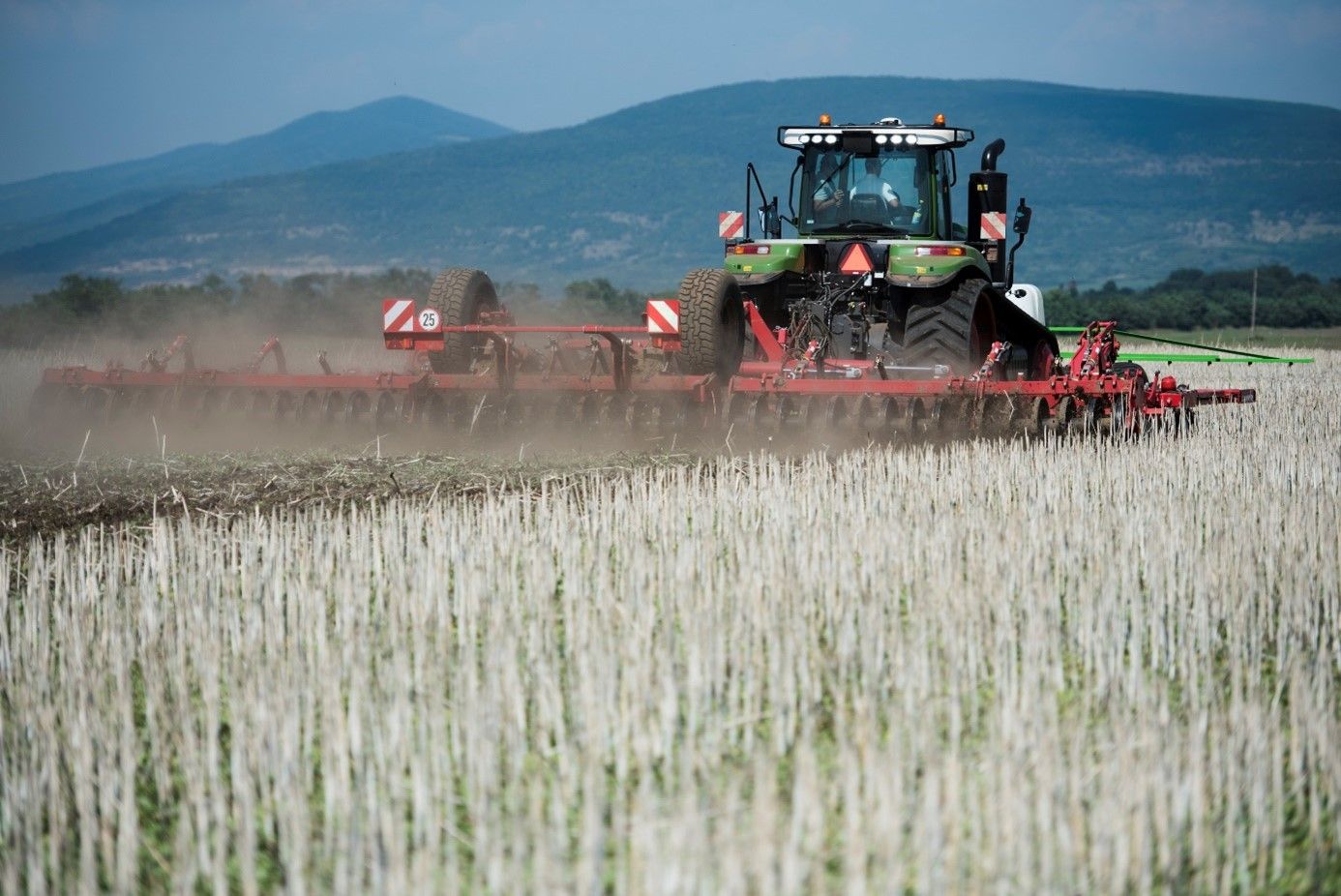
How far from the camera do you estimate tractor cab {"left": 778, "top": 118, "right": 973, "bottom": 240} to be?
39.5ft

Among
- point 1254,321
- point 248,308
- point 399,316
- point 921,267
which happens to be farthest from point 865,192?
point 1254,321

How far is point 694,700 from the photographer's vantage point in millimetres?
4105

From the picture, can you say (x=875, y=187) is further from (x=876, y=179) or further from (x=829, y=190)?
(x=829, y=190)

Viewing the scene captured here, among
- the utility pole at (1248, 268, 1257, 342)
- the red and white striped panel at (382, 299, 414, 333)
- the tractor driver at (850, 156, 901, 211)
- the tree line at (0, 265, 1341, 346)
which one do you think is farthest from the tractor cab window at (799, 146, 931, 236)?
the utility pole at (1248, 268, 1257, 342)

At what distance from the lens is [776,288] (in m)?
12.0

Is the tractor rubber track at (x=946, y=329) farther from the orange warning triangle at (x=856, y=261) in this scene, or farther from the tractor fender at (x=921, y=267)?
the orange warning triangle at (x=856, y=261)

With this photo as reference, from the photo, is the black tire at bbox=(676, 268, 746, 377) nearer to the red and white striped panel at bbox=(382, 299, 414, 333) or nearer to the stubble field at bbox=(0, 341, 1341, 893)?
the red and white striped panel at bbox=(382, 299, 414, 333)

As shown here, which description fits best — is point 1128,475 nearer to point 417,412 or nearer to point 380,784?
point 417,412

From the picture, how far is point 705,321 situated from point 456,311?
213cm

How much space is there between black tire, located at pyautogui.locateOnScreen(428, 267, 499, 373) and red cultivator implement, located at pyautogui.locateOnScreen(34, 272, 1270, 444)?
17 mm

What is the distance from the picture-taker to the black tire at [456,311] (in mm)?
11531

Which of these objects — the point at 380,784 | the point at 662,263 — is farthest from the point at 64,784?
the point at 662,263

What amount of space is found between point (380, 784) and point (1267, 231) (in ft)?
621

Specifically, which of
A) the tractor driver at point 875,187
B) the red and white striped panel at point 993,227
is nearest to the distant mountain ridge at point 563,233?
the red and white striped panel at point 993,227
